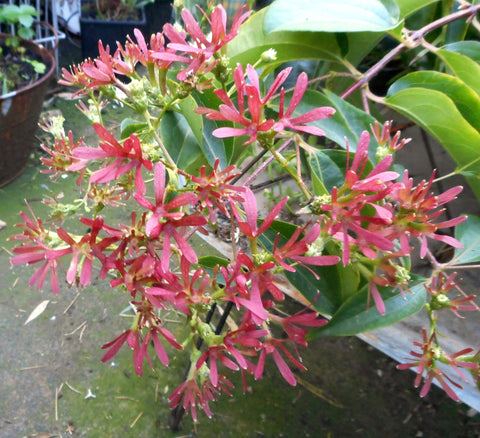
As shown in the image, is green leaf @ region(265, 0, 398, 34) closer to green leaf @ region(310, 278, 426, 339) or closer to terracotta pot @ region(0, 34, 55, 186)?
green leaf @ region(310, 278, 426, 339)

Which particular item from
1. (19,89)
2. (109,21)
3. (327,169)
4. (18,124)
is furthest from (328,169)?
(109,21)

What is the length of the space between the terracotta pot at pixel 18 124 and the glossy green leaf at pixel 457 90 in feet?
3.93

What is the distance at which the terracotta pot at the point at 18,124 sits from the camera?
135cm

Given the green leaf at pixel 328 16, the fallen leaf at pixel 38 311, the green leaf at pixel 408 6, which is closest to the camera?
the green leaf at pixel 328 16

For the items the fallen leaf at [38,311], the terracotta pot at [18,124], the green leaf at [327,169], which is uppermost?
the green leaf at [327,169]

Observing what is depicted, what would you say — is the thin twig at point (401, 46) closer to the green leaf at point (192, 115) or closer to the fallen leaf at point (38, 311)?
the green leaf at point (192, 115)

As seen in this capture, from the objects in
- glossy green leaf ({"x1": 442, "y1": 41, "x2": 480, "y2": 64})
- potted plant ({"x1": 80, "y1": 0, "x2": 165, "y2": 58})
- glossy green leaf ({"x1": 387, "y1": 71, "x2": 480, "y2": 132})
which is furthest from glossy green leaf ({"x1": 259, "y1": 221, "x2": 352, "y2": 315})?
potted plant ({"x1": 80, "y1": 0, "x2": 165, "y2": 58})

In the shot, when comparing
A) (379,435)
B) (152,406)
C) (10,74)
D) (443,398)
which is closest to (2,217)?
(10,74)

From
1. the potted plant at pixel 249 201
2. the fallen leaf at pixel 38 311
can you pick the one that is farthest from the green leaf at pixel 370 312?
the fallen leaf at pixel 38 311

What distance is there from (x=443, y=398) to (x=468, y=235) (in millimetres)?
615

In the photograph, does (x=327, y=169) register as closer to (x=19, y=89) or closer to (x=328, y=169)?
(x=328, y=169)

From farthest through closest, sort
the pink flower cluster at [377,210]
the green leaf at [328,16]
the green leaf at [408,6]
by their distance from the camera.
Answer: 1. the green leaf at [408,6]
2. the green leaf at [328,16]
3. the pink flower cluster at [377,210]

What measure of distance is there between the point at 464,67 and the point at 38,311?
43.6 inches

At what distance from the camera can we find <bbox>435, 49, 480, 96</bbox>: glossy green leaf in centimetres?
52
